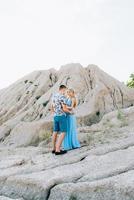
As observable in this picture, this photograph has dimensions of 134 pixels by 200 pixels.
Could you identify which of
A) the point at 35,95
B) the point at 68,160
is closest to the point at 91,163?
the point at 68,160

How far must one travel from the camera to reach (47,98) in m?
Answer: 21.4

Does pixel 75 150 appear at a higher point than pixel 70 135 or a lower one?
lower

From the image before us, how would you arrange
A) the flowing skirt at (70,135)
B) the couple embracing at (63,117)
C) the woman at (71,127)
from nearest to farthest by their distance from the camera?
the couple embracing at (63,117), the woman at (71,127), the flowing skirt at (70,135)

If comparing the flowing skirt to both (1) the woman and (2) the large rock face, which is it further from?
(2) the large rock face

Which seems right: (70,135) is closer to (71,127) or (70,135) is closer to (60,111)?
(71,127)

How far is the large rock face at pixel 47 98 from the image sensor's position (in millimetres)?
18594

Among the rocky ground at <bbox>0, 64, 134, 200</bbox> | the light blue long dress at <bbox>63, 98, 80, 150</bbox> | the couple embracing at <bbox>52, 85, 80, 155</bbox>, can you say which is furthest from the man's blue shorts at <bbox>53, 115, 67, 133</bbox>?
the rocky ground at <bbox>0, 64, 134, 200</bbox>

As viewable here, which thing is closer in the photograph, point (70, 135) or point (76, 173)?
point (76, 173)

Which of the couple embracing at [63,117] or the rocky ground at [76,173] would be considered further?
the couple embracing at [63,117]

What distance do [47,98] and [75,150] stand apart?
27.8ft

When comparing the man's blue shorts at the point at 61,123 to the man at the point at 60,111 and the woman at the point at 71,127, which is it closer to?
the man at the point at 60,111

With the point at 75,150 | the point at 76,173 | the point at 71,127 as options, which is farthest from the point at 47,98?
the point at 76,173

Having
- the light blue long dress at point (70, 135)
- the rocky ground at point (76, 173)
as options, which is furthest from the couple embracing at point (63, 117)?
the rocky ground at point (76, 173)

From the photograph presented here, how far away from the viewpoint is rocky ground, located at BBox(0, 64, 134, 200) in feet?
30.7
